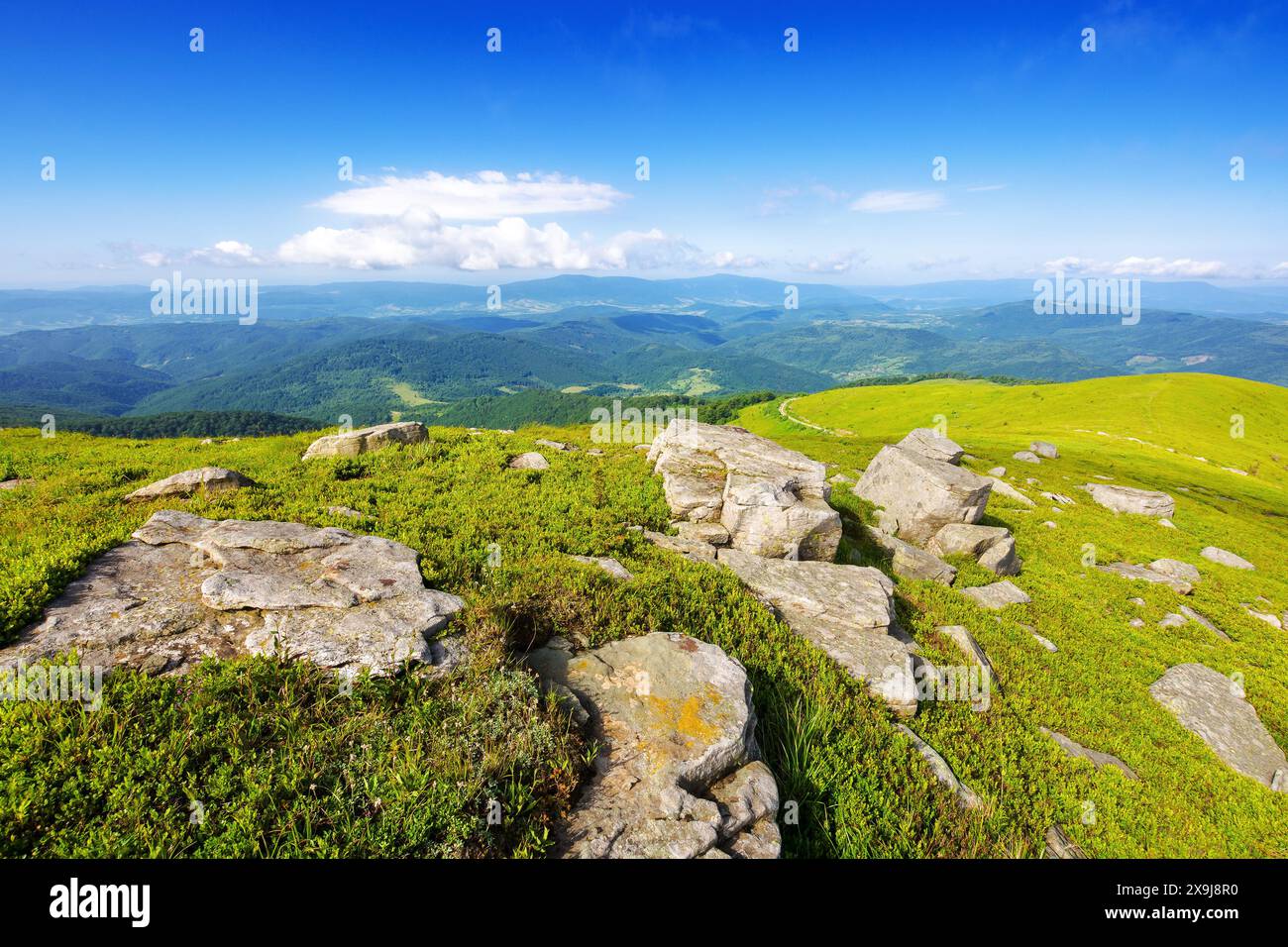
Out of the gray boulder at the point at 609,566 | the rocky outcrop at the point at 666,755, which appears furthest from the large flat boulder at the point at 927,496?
the rocky outcrop at the point at 666,755

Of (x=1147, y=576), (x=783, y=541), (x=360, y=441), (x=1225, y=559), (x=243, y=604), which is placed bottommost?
(x=1225, y=559)

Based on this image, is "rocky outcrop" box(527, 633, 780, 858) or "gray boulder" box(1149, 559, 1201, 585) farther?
"gray boulder" box(1149, 559, 1201, 585)

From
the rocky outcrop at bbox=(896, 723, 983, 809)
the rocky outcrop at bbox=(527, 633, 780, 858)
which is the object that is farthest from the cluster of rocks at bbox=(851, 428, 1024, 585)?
the rocky outcrop at bbox=(527, 633, 780, 858)

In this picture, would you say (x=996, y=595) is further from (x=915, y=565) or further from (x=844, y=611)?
(x=844, y=611)

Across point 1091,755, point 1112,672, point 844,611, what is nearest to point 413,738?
point 844,611

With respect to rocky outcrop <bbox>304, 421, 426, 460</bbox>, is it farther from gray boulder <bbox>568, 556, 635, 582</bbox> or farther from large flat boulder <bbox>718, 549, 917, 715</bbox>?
large flat boulder <bbox>718, 549, 917, 715</bbox>
